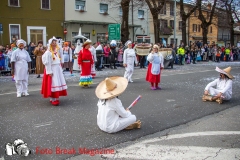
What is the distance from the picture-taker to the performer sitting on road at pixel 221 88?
324 inches

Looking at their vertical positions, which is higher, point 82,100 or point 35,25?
point 35,25

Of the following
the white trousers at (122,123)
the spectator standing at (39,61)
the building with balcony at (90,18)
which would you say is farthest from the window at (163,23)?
the white trousers at (122,123)

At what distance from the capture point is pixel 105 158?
171 inches

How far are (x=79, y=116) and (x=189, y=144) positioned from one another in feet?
9.49

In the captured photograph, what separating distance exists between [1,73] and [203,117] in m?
12.4

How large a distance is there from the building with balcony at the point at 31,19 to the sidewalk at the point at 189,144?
2415 centimetres

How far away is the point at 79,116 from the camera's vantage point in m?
6.79

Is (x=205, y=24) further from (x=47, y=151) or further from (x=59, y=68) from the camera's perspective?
(x=47, y=151)

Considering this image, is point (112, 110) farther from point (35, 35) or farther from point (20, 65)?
point (35, 35)

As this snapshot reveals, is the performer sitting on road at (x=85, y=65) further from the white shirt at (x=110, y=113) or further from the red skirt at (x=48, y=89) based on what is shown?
the white shirt at (x=110, y=113)

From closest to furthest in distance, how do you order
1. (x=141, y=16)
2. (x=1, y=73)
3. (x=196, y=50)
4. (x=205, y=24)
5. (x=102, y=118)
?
(x=102, y=118) < (x=1, y=73) < (x=196, y=50) < (x=205, y=24) < (x=141, y=16)

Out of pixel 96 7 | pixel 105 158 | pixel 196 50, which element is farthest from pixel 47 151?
pixel 96 7

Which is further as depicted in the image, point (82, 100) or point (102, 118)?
point (82, 100)

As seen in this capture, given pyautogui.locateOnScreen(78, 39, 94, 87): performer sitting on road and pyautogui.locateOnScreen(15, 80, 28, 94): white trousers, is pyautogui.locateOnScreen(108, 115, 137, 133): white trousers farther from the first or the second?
pyautogui.locateOnScreen(78, 39, 94, 87): performer sitting on road
